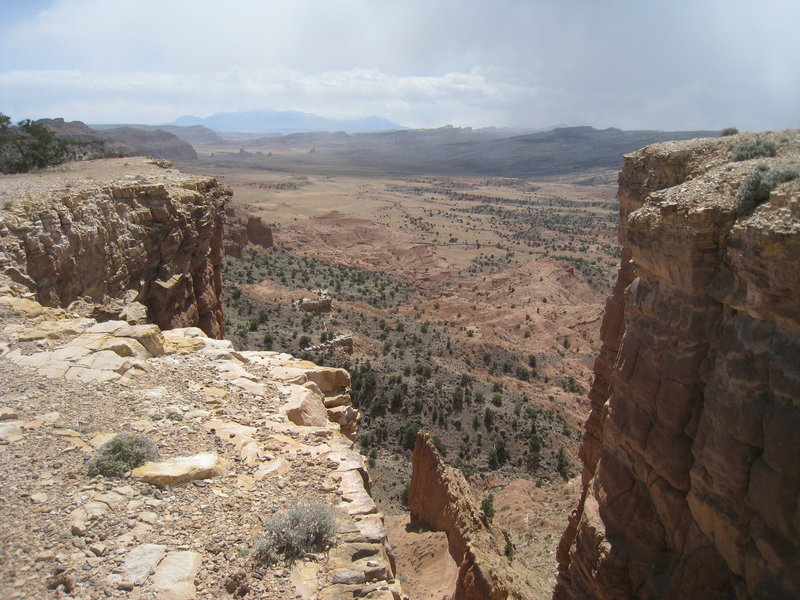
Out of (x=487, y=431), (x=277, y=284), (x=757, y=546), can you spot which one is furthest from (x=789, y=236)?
(x=277, y=284)

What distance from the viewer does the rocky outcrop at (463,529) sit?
13.9 m

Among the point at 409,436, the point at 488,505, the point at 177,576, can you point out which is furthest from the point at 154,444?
the point at 409,436

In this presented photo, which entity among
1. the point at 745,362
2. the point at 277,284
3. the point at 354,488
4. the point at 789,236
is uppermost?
the point at 789,236

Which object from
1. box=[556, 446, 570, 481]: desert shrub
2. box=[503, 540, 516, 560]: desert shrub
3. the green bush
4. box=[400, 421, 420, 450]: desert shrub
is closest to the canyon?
box=[503, 540, 516, 560]: desert shrub

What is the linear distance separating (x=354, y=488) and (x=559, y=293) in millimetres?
50534

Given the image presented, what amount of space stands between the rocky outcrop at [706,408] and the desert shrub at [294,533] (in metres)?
6.41

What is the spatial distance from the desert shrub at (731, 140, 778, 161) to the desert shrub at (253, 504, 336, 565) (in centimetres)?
1057

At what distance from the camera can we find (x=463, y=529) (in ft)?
53.0

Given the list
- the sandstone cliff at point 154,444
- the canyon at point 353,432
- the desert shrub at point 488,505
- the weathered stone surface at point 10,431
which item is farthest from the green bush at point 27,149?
the desert shrub at point 488,505

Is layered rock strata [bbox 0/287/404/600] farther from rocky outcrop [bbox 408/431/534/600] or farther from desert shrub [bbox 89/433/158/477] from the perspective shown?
rocky outcrop [bbox 408/431/534/600]

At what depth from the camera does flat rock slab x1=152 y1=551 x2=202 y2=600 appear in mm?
6293

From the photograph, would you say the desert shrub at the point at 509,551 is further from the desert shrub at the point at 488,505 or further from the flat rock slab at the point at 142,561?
the flat rock slab at the point at 142,561

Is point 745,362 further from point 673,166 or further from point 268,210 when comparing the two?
point 268,210

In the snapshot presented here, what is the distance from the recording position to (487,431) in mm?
28062
